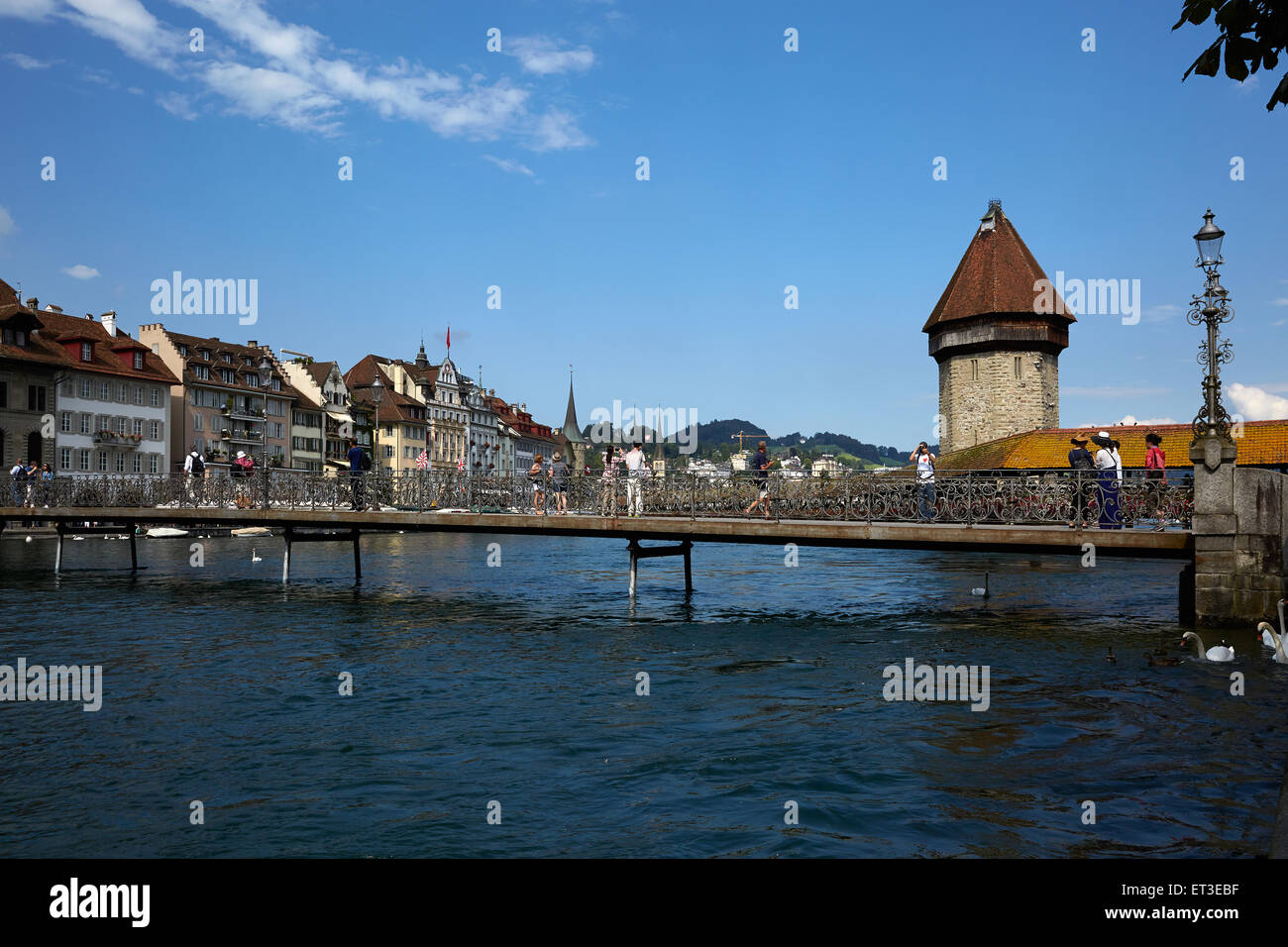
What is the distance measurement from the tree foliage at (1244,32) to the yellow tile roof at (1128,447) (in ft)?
127

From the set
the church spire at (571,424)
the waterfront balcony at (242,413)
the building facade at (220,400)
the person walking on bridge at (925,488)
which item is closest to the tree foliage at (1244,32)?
the person walking on bridge at (925,488)

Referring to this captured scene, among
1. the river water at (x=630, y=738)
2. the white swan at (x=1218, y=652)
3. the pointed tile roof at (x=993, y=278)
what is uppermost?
the pointed tile roof at (x=993, y=278)

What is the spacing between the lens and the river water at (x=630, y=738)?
866 centimetres

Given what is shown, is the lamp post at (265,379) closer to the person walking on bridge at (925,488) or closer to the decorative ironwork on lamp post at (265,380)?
the decorative ironwork on lamp post at (265,380)

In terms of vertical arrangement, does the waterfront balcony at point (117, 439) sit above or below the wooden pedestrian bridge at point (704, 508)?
above

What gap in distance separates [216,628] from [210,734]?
11684 mm

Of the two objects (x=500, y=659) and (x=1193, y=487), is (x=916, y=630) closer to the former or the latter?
(x=1193, y=487)

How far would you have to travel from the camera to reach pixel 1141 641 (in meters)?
19.6

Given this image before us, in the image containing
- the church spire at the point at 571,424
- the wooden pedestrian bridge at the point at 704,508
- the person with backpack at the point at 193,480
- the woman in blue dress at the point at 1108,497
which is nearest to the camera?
the woman in blue dress at the point at 1108,497

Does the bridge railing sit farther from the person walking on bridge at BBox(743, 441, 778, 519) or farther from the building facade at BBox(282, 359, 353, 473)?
the building facade at BBox(282, 359, 353, 473)

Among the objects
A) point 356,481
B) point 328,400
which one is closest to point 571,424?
point 328,400

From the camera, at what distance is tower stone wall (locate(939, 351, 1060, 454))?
57.0 m

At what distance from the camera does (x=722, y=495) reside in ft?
78.4
